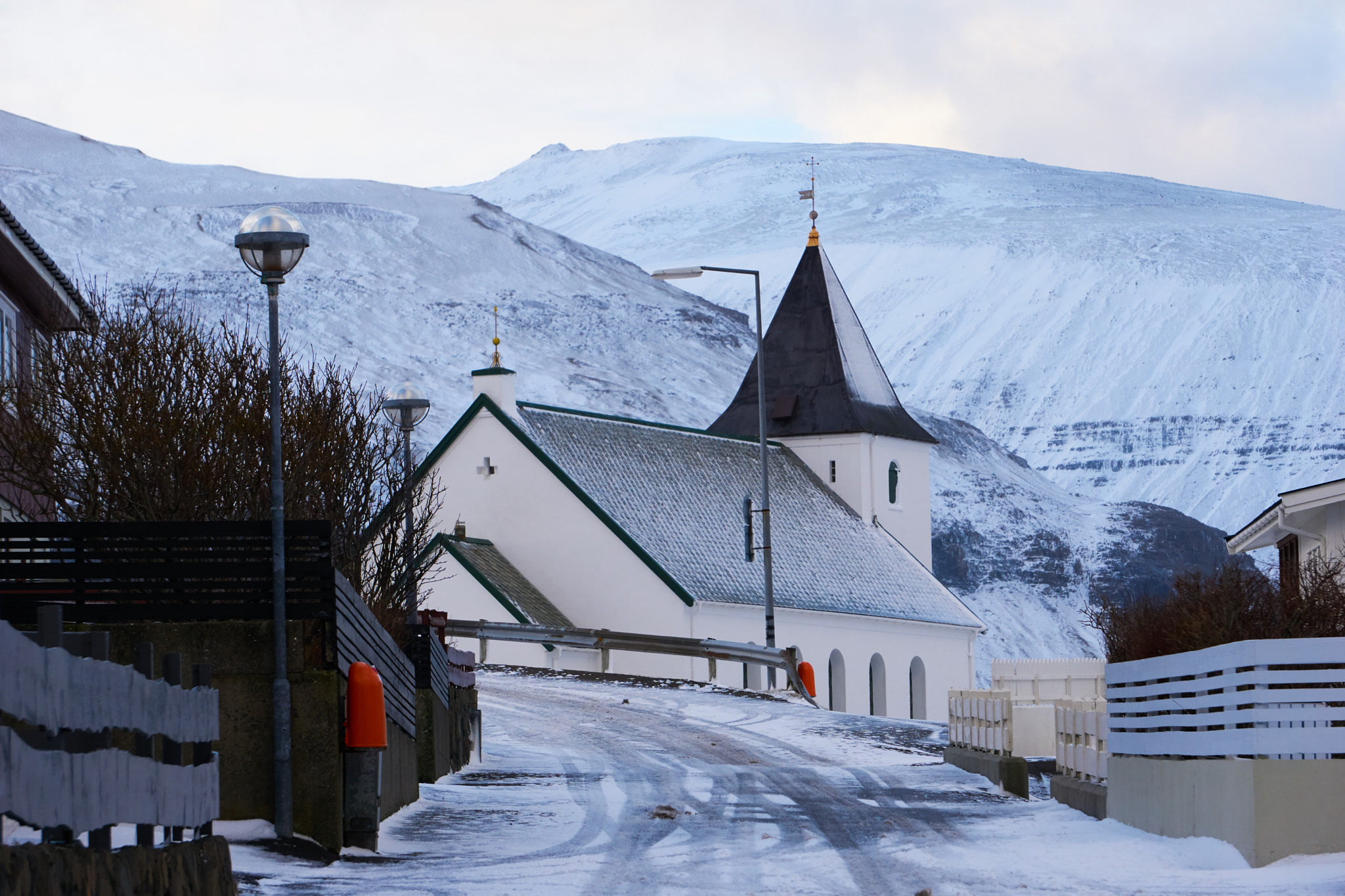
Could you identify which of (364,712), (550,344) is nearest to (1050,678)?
(364,712)

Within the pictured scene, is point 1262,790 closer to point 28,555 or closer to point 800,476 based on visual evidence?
point 28,555

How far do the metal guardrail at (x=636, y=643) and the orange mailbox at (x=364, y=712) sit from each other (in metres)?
24.9

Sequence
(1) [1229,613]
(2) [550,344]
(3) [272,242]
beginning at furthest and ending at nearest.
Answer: (2) [550,344] < (1) [1229,613] < (3) [272,242]

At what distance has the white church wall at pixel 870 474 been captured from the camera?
60000mm

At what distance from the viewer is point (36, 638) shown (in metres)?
8.65

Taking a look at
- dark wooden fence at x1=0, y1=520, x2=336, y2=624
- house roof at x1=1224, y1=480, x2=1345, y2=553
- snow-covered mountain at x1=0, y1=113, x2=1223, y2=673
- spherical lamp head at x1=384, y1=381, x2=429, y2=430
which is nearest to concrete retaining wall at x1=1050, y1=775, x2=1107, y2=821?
dark wooden fence at x1=0, y1=520, x2=336, y2=624

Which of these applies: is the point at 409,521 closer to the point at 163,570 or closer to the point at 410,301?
the point at 163,570

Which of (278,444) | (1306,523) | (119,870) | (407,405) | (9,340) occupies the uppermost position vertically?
(9,340)

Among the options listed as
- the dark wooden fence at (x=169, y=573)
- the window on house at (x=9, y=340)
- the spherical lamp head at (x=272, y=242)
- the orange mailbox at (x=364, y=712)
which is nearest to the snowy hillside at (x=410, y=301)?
the window on house at (x=9, y=340)

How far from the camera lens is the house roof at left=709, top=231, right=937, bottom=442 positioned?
60344mm

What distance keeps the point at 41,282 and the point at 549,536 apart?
22984 mm

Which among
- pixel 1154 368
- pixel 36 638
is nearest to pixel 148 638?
pixel 36 638

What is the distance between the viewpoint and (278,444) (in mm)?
15297

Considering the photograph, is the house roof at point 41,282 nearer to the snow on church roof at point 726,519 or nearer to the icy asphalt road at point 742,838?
the icy asphalt road at point 742,838
